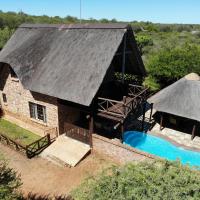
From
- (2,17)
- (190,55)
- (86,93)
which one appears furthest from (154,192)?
(2,17)

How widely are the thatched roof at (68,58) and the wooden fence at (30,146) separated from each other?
4021 mm

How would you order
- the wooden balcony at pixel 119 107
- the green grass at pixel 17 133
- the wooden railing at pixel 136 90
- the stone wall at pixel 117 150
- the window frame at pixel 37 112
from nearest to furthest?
the stone wall at pixel 117 150
the wooden balcony at pixel 119 107
the wooden railing at pixel 136 90
the green grass at pixel 17 133
the window frame at pixel 37 112

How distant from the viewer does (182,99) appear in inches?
775

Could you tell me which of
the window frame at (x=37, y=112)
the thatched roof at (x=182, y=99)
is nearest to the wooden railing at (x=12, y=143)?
the window frame at (x=37, y=112)

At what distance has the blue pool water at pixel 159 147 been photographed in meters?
17.6

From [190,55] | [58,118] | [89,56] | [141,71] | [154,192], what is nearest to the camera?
[154,192]

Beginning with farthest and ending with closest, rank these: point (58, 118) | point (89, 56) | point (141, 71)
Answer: point (141, 71), point (58, 118), point (89, 56)

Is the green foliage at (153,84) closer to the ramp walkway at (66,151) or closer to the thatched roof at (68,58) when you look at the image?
the thatched roof at (68,58)

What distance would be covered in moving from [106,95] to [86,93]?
468cm

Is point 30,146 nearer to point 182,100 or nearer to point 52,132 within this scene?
point 52,132

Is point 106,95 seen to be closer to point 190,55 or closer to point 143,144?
point 143,144

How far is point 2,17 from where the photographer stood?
69.4 m

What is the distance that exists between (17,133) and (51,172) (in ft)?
21.9

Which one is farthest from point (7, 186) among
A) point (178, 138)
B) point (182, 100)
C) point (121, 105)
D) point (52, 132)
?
point (182, 100)
